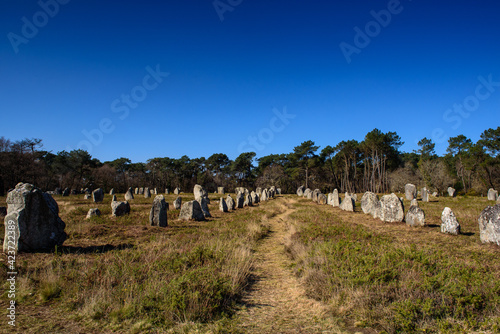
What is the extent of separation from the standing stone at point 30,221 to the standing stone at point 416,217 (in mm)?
15266

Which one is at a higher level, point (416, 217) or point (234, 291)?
point (416, 217)

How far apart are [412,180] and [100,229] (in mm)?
55946

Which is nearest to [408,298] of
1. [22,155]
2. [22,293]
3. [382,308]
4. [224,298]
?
[382,308]

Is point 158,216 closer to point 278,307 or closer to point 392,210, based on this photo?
point 278,307

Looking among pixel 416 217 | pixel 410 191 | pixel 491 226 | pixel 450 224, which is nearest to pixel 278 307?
pixel 491 226

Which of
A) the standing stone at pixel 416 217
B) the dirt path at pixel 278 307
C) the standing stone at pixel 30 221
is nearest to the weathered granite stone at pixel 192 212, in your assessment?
the standing stone at pixel 30 221

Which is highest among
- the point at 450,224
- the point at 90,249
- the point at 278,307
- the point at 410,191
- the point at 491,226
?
the point at 410,191

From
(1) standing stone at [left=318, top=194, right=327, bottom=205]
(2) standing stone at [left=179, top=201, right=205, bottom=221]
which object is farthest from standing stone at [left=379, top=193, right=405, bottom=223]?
(1) standing stone at [left=318, top=194, right=327, bottom=205]

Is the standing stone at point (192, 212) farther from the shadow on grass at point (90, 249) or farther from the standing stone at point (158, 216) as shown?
the shadow on grass at point (90, 249)

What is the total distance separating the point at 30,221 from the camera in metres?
7.91

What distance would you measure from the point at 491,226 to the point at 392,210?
5593 millimetres

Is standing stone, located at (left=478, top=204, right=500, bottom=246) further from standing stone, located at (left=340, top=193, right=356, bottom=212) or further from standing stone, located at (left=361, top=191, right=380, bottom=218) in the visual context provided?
standing stone, located at (left=340, top=193, right=356, bottom=212)

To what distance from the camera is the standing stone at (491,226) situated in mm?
9047

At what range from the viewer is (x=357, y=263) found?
6.21 metres
